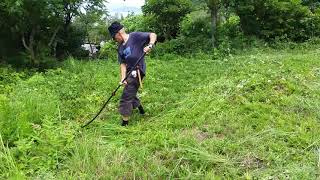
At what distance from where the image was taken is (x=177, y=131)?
5.51m

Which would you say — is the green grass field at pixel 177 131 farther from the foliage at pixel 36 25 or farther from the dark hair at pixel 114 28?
the foliage at pixel 36 25

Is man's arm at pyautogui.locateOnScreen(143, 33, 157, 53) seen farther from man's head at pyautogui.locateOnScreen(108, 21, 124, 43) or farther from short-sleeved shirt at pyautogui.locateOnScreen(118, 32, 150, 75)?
man's head at pyautogui.locateOnScreen(108, 21, 124, 43)

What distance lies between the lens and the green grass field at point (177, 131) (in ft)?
14.6

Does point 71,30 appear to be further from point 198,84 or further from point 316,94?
point 316,94

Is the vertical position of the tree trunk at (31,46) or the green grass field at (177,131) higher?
the tree trunk at (31,46)

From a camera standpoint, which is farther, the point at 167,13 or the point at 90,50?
the point at 90,50

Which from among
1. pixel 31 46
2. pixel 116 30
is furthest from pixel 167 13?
pixel 116 30

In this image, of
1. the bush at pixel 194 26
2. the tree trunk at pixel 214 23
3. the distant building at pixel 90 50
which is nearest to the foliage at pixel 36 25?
the distant building at pixel 90 50

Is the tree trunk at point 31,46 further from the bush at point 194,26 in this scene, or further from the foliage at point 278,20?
the foliage at point 278,20

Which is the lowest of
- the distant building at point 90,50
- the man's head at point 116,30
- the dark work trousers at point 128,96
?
the distant building at point 90,50

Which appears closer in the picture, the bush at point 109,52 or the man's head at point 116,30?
the man's head at point 116,30

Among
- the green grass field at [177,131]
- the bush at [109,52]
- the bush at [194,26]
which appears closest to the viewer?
the green grass field at [177,131]

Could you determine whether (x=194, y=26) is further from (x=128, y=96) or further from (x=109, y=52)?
(x=128, y=96)

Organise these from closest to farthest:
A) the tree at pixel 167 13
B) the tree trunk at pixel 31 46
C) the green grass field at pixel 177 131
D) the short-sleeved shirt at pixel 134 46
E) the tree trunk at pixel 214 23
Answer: the green grass field at pixel 177 131 < the short-sleeved shirt at pixel 134 46 < the tree trunk at pixel 31 46 < the tree trunk at pixel 214 23 < the tree at pixel 167 13
